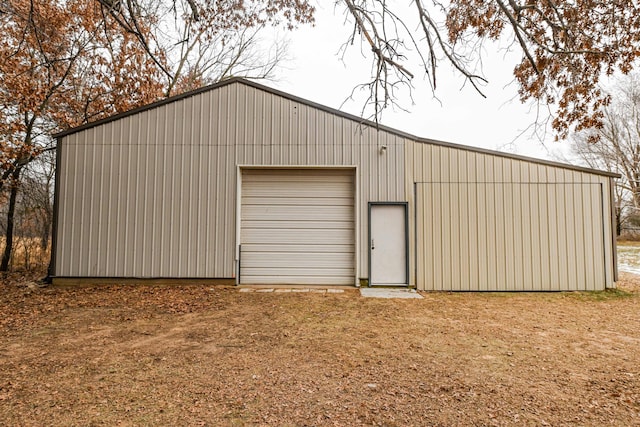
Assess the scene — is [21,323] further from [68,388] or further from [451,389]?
[451,389]

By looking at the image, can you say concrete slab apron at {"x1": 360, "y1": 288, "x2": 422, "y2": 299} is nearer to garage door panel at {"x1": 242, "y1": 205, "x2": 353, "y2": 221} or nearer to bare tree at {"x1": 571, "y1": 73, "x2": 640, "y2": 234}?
garage door panel at {"x1": 242, "y1": 205, "x2": 353, "y2": 221}

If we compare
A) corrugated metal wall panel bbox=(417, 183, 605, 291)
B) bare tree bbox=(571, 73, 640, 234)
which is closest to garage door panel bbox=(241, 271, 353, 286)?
corrugated metal wall panel bbox=(417, 183, 605, 291)

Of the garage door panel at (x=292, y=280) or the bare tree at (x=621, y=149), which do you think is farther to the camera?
the bare tree at (x=621, y=149)

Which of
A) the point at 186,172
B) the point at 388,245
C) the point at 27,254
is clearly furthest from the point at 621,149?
the point at 27,254

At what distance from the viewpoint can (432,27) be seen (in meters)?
4.14

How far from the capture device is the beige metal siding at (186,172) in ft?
24.2

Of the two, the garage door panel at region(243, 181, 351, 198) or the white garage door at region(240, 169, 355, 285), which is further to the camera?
the garage door panel at region(243, 181, 351, 198)

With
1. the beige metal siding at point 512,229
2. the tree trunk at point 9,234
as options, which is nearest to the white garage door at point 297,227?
the beige metal siding at point 512,229

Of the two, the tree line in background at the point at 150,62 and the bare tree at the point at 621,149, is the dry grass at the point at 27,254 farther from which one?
the bare tree at the point at 621,149

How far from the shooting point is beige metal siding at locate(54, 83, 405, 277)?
739cm

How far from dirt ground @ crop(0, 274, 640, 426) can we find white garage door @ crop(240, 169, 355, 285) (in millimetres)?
1791

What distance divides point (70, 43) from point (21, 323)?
8.36 metres

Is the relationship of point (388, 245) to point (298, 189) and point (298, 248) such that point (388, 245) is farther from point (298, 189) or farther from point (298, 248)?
point (298, 189)

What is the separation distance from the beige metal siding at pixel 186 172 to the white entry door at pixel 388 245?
229 millimetres
